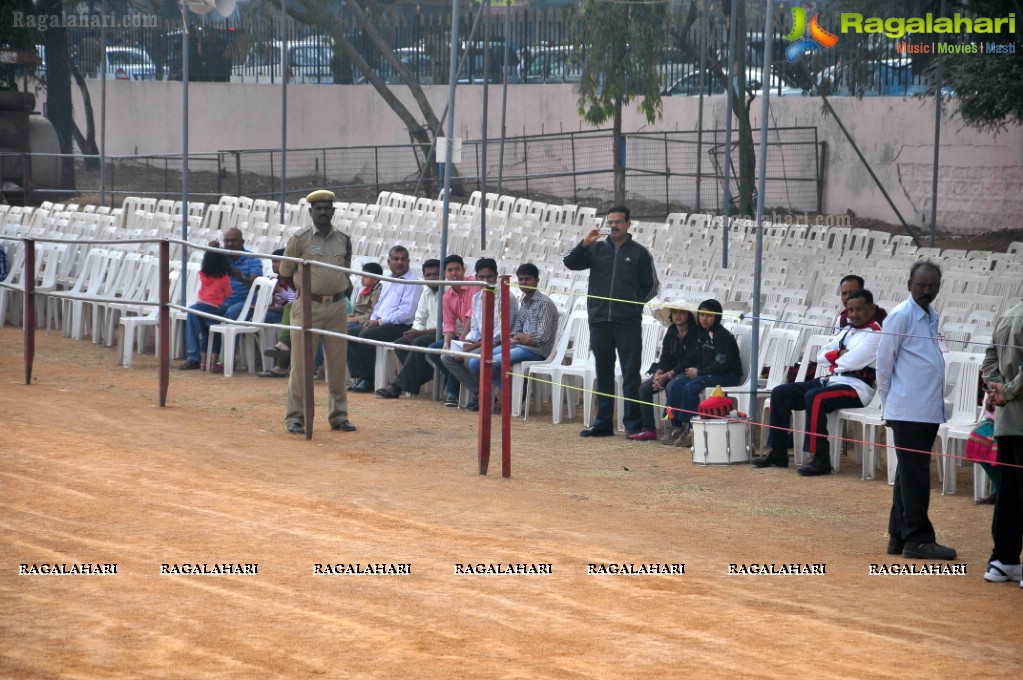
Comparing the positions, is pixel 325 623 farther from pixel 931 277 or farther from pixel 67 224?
pixel 67 224

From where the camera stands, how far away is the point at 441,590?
6453 mm

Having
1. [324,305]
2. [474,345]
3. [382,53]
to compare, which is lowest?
[474,345]

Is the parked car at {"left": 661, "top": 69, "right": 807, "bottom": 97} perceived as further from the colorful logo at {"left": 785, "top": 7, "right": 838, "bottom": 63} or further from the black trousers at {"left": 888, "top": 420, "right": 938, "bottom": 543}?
the black trousers at {"left": 888, "top": 420, "right": 938, "bottom": 543}

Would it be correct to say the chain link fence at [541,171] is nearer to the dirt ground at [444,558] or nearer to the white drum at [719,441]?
the white drum at [719,441]

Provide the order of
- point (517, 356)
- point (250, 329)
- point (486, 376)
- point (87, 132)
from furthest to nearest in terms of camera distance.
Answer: point (87, 132) < point (250, 329) < point (517, 356) < point (486, 376)

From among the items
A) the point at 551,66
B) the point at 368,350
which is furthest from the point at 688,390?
the point at 551,66

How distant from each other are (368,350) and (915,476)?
269 inches

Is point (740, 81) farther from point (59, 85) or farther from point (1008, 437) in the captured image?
point (59, 85)

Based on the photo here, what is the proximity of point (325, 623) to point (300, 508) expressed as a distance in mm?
2236

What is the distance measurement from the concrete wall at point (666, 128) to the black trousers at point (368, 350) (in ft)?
50.1

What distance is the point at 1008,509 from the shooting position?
23.1 ft

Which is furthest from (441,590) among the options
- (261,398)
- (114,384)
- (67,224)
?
(67,224)

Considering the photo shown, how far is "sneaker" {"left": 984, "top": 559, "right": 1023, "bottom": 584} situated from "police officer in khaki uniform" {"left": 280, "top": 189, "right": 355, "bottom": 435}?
5357 mm

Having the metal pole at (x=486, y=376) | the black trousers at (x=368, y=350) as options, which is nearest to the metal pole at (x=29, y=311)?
the black trousers at (x=368, y=350)
